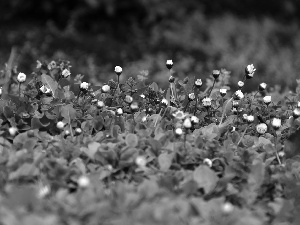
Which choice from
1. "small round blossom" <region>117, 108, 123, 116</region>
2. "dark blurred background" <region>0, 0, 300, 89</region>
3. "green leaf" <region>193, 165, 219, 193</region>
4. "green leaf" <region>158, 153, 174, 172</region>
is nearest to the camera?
"green leaf" <region>193, 165, 219, 193</region>

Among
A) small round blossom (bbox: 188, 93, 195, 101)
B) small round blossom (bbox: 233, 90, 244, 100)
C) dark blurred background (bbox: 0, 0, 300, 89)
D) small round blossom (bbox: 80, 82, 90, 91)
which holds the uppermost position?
small round blossom (bbox: 233, 90, 244, 100)

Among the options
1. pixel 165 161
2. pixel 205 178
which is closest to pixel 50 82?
pixel 165 161

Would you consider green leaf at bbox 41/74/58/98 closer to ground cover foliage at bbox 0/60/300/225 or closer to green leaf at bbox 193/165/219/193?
ground cover foliage at bbox 0/60/300/225

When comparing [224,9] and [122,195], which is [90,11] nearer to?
[224,9]

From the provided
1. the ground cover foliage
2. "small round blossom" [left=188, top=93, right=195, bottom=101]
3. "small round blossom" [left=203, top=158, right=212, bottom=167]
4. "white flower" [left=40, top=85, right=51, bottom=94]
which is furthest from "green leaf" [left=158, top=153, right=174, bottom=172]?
"white flower" [left=40, top=85, right=51, bottom=94]

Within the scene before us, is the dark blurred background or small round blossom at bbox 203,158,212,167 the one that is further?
the dark blurred background

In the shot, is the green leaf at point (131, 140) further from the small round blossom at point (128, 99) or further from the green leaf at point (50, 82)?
the green leaf at point (50, 82)

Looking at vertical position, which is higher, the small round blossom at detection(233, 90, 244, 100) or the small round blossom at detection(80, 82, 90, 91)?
the small round blossom at detection(233, 90, 244, 100)

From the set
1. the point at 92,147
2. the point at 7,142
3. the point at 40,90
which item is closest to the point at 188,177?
the point at 92,147
